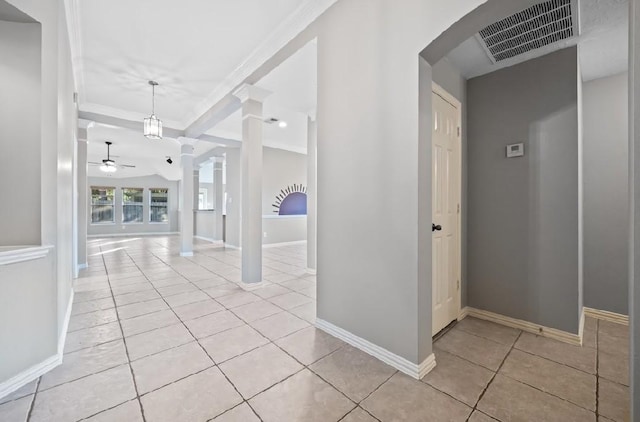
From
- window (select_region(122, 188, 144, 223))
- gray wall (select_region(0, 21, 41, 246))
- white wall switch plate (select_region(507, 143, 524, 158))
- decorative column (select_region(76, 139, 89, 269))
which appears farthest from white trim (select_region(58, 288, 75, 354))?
window (select_region(122, 188, 144, 223))

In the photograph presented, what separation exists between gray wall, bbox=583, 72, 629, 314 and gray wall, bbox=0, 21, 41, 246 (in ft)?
15.9

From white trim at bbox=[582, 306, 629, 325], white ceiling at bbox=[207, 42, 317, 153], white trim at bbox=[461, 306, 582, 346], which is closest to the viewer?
white trim at bbox=[461, 306, 582, 346]

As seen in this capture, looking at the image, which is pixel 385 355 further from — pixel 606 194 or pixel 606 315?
pixel 606 194

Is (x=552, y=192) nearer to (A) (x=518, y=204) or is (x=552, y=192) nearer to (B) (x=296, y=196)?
(A) (x=518, y=204)

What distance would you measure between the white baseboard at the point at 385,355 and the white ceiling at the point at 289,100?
2.69 m

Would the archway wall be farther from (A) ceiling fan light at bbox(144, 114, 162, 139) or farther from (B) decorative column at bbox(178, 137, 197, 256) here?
(B) decorative column at bbox(178, 137, 197, 256)

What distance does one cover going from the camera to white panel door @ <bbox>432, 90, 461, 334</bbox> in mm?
2234

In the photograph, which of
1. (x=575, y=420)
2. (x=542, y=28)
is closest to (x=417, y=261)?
(x=575, y=420)

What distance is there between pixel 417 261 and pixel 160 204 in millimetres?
12081

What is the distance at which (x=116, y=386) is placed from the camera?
5.20 ft

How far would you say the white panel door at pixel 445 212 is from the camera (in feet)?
7.33

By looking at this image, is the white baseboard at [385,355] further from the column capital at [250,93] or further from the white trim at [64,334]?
the column capital at [250,93]

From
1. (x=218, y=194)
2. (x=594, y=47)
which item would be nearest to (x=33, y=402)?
(x=594, y=47)

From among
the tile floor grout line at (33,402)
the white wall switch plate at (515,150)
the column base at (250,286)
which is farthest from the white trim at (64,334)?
the white wall switch plate at (515,150)
